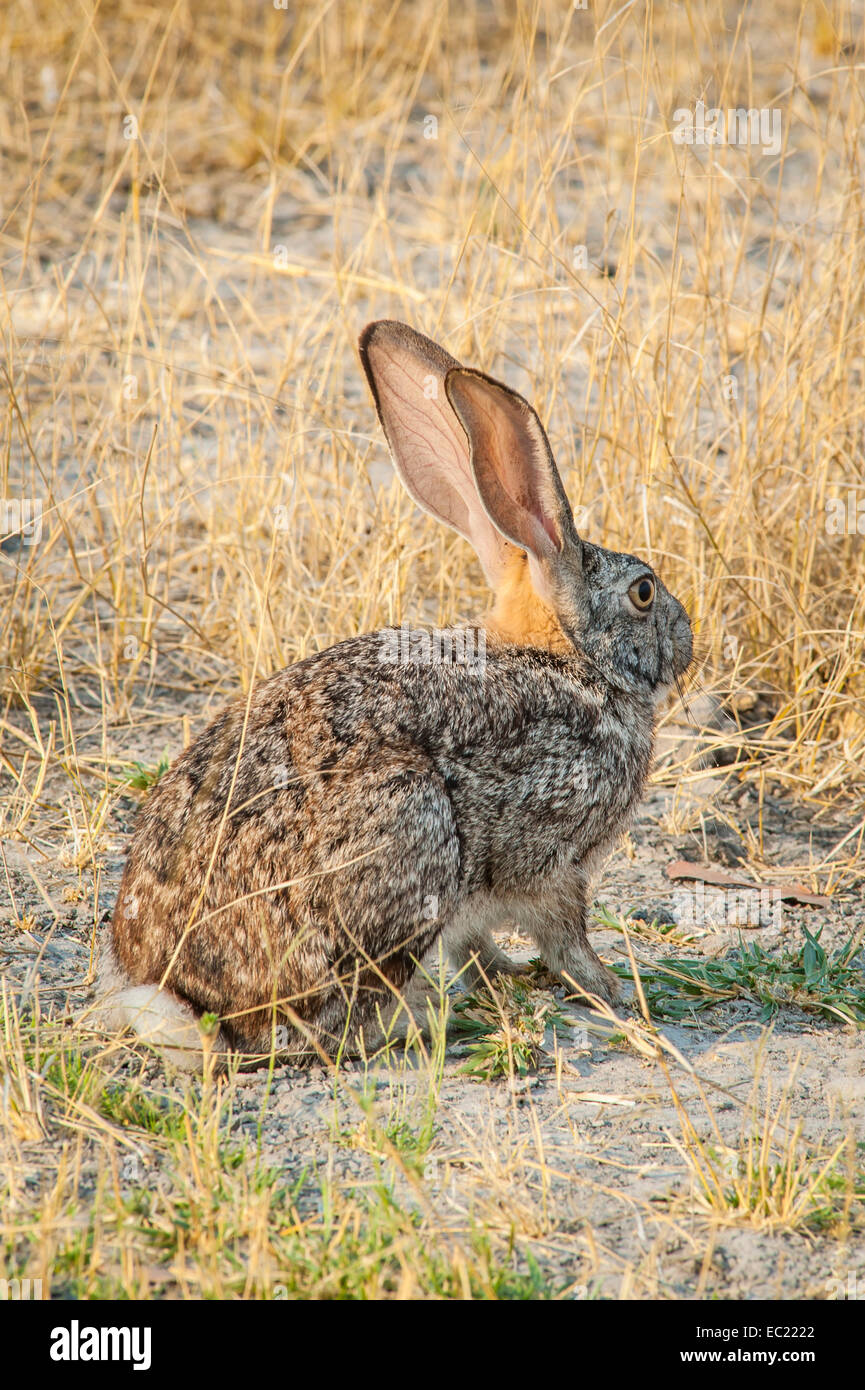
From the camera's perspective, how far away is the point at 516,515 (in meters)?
4.25

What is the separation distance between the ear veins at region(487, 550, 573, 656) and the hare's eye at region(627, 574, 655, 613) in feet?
0.96

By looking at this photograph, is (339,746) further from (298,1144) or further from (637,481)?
(637,481)

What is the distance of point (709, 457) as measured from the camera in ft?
19.2

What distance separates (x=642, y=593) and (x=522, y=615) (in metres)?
0.41

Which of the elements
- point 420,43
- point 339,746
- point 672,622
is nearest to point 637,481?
point 672,622

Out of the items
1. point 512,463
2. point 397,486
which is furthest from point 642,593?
point 397,486

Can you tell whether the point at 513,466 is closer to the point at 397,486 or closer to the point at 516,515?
the point at 516,515

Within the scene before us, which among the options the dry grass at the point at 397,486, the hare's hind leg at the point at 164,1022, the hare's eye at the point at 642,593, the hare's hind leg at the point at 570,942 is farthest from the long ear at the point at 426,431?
the hare's hind leg at the point at 164,1022

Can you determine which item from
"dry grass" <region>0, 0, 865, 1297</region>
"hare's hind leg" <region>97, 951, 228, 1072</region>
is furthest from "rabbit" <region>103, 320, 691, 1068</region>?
"dry grass" <region>0, 0, 865, 1297</region>

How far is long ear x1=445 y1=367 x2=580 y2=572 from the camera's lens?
13.0 feet

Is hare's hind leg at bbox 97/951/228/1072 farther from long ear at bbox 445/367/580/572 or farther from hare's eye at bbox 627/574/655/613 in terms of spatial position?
hare's eye at bbox 627/574/655/613

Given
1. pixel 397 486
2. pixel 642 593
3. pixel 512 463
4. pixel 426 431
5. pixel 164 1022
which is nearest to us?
pixel 164 1022

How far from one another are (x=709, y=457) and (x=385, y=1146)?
3.51 meters
